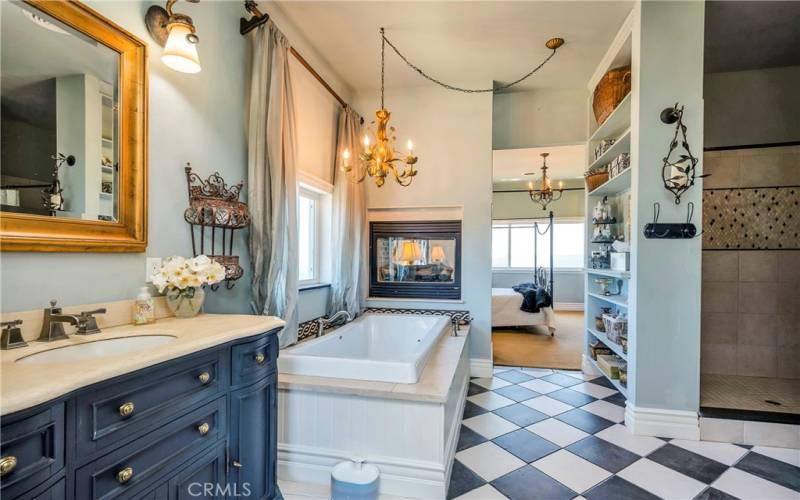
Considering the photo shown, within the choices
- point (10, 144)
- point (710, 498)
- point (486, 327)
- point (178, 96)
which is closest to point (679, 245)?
point (710, 498)

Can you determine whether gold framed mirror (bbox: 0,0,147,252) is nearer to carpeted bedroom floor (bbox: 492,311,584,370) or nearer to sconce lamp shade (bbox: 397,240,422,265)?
sconce lamp shade (bbox: 397,240,422,265)

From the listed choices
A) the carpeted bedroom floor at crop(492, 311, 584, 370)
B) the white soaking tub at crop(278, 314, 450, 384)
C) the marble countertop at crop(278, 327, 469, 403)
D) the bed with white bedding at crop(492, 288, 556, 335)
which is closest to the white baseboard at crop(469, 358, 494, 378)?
the carpeted bedroom floor at crop(492, 311, 584, 370)

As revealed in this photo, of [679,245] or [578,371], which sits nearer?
[679,245]

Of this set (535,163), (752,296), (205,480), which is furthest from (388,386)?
(535,163)

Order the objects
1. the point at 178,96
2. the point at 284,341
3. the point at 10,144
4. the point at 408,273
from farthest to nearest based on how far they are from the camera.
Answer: the point at 408,273
the point at 284,341
the point at 178,96
the point at 10,144

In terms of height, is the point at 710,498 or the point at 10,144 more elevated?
the point at 10,144

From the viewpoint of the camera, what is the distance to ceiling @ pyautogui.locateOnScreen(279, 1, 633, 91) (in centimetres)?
250

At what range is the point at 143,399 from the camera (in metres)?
0.99

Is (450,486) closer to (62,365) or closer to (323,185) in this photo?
(62,365)

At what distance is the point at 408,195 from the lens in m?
3.79

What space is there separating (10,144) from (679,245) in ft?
10.9

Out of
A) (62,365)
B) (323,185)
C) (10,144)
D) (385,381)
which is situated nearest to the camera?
(62,365)

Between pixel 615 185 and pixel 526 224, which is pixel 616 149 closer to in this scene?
pixel 615 185

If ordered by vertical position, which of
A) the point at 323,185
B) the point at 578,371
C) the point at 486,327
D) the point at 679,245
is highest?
the point at 323,185
